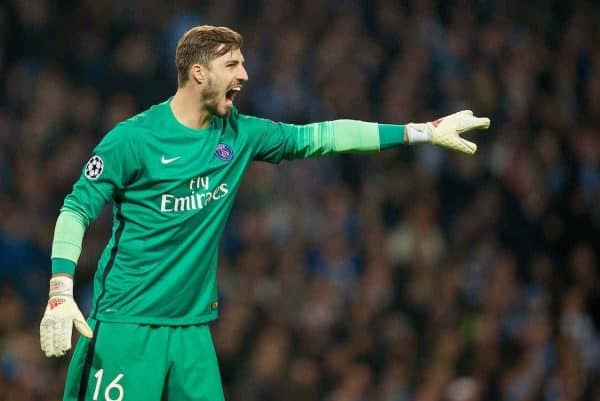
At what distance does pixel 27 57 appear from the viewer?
10742 mm

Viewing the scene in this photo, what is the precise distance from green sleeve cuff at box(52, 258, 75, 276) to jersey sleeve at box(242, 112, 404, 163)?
0.97 meters

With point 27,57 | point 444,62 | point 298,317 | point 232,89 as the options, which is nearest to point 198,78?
point 232,89

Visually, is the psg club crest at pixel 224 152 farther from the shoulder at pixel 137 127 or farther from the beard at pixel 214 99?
the shoulder at pixel 137 127

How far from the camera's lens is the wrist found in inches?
182

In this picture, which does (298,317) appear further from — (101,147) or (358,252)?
(101,147)

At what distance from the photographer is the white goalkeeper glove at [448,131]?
16.9 feet

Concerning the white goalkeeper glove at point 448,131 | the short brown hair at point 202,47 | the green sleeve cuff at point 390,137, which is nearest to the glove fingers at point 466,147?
the white goalkeeper glove at point 448,131

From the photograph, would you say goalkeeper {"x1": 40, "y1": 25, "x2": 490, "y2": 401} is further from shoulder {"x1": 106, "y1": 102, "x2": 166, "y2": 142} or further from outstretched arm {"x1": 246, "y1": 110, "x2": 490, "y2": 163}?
outstretched arm {"x1": 246, "y1": 110, "x2": 490, "y2": 163}

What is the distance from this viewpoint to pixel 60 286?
4.64 m

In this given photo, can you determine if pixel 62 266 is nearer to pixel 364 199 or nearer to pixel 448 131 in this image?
pixel 448 131

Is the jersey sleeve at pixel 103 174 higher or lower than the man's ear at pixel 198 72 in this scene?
lower

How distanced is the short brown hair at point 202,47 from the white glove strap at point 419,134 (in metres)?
0.85

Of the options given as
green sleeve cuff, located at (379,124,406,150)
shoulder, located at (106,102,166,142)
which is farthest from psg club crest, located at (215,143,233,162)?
green sleeve cuff, located at (379,124,406,150)

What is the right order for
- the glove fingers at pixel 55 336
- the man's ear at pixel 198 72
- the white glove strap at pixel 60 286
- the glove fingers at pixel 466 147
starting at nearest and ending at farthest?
the glove fingers at pixel 55 336
the white glove strap at pixel 60 286
the man's ear at pixel 198 72
the glove fingers at pixel 466 147
